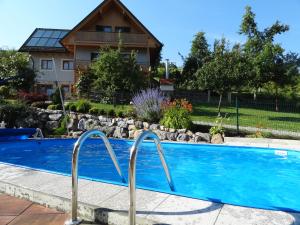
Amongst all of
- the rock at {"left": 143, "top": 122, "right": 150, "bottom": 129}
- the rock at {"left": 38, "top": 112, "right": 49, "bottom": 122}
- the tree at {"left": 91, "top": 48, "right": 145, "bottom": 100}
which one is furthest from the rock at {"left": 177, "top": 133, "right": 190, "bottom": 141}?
the tree at {"left": 91, "top": 48, "right": 145, "bottom": 100}

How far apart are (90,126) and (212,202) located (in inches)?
422

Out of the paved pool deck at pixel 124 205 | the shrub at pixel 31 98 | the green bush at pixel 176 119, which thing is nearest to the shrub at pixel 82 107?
the shrub at pixel 31 98

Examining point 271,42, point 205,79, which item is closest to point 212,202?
point 205,79

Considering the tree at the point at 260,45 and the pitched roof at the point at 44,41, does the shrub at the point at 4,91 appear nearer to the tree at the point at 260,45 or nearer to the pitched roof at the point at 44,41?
the pitched roof at the point at 44,41

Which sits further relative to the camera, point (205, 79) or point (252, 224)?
point (205, 79)

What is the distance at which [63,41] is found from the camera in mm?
29359

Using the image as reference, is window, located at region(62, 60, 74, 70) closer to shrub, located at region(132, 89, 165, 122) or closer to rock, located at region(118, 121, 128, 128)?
shrub, located at region(132, 89, 165, 122)

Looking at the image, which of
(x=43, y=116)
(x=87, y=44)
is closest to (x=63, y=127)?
(x=43, y=116)

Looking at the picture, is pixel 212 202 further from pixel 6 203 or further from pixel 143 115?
pixel 143 115

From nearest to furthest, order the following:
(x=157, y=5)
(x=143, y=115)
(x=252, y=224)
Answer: (x=252, y=224)
(x=143, y=115)
(x=157, y=5)

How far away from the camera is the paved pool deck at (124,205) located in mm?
3418

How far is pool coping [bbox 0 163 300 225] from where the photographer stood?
342 cm

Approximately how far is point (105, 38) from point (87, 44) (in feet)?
5.64

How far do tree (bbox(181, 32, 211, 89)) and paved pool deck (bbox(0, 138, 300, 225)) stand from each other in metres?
27.2
